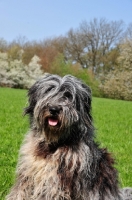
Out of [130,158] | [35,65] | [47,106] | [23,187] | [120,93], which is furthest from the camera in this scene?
[35,65]

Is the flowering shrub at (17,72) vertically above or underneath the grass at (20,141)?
above

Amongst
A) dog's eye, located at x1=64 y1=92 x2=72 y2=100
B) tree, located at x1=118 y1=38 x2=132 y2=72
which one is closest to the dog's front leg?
dog's eye, located at x1=64 y1=92 x2=72 y2=100

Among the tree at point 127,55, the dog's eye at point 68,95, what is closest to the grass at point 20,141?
the dog's eye at point 68,95

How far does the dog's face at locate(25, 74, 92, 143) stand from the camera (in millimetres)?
4023

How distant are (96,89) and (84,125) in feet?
167

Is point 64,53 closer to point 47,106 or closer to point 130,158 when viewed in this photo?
point 130,158

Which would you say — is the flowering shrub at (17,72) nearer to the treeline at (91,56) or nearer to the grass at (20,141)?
the treeline at (91,56)

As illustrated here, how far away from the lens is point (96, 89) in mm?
55000

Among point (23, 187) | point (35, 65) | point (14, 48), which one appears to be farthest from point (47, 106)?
point (14, 48)

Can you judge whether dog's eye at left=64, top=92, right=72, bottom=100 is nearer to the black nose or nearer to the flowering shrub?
the black nose

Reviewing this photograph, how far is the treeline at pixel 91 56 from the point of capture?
52750 millimetres

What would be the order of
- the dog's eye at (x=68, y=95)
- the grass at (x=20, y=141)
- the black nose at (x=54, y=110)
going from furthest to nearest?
1. the grass at (x=20, y=141)
2. the dog's eye at (x=68, y=95)
3. the black nose at (x=54, y=110)

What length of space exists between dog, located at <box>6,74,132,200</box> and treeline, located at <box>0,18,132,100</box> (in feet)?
156

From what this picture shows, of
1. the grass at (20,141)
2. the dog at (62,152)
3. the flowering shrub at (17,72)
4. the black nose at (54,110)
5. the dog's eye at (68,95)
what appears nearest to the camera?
the black nose at (54,110)
